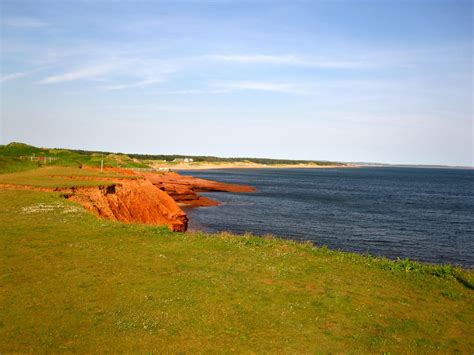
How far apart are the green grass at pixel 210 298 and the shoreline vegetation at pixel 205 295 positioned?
1.8 inches

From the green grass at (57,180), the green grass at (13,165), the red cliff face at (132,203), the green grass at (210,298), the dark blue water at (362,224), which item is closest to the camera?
the green grass at (210,298)

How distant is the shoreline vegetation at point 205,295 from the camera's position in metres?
11.6

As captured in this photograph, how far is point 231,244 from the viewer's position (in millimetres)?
23469

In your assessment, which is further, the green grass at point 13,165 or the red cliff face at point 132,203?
the green grass at point 13,165

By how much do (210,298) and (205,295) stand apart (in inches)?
12.9

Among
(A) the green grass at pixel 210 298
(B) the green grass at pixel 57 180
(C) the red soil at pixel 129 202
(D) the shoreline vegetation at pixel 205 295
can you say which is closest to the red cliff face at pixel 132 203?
(C) the red soil at pixel 129 202

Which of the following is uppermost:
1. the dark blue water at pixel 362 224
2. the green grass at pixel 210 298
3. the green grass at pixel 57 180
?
the green grass at pixel 57 180

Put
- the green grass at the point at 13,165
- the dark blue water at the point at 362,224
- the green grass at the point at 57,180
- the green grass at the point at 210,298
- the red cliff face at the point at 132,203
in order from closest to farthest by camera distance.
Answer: the green grass at the point at 210,298 < the red cliff face at the point at 132,203 < the green grass at the point at 57,180 < the dark blue water at the point at 362,224 < the green grass at the point at 13,165

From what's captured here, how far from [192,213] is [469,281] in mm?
46822

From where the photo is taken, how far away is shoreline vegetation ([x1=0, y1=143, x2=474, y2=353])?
38.0 ft

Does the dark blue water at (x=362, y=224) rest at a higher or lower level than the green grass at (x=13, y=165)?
lower

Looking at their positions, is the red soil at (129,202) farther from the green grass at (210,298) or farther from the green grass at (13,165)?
the green grass at (13,165)

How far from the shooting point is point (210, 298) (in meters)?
14.5

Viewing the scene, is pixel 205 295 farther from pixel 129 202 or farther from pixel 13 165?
pixel 13 165
